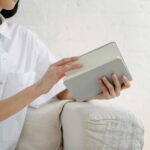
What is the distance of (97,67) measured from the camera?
0.93 meters

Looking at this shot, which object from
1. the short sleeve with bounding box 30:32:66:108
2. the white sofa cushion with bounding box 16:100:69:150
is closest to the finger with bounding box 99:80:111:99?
the white sofa cushion with bounding box 16:100:69:150

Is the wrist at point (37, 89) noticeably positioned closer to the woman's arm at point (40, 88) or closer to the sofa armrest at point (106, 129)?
the woman's arm at point (40, 88)

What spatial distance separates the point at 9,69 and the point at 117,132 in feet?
1.52

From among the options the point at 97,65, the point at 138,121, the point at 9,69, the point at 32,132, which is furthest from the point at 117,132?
the point at 9,69

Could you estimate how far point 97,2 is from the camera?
1578 mm

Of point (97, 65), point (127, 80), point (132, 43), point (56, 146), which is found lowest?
point (132, 43)

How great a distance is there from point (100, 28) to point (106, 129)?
2.47 ft

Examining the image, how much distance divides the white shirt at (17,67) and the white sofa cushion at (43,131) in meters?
0.03

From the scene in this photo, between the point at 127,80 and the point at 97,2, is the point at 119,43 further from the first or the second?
the point at 127,80

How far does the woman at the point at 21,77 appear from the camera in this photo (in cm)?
99

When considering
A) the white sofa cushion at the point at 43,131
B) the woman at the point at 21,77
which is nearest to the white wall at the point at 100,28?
the woman at the point at 21,77

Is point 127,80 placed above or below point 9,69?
below

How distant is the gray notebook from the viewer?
3.05 ft

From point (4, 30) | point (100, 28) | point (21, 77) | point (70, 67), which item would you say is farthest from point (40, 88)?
point (100, 28)
